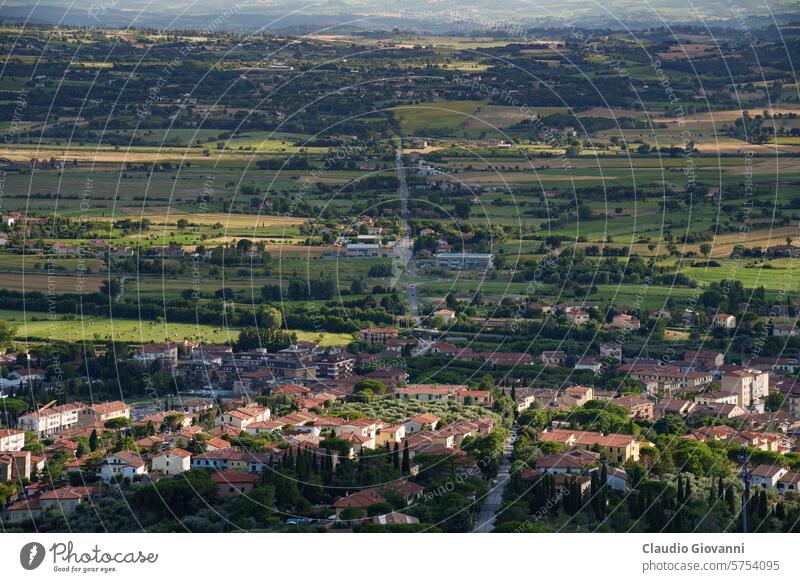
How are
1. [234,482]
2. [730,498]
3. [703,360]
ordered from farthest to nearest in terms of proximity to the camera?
[703,360] < [234,482] < [730,498]

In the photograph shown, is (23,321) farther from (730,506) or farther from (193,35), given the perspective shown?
(193,35)

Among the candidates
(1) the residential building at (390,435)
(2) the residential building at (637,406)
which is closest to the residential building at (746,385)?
(2) the residential building at (637,406)

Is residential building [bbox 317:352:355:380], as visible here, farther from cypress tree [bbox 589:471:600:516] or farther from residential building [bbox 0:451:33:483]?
cypress tree [bbox 589:471:600:516]

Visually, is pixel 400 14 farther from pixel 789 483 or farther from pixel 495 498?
pixel 495 498

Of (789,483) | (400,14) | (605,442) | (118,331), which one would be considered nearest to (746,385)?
(605,442)

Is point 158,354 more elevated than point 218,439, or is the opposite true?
point 218,439

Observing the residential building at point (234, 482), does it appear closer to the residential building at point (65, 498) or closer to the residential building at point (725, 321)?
the residential building at point (65, 498)
